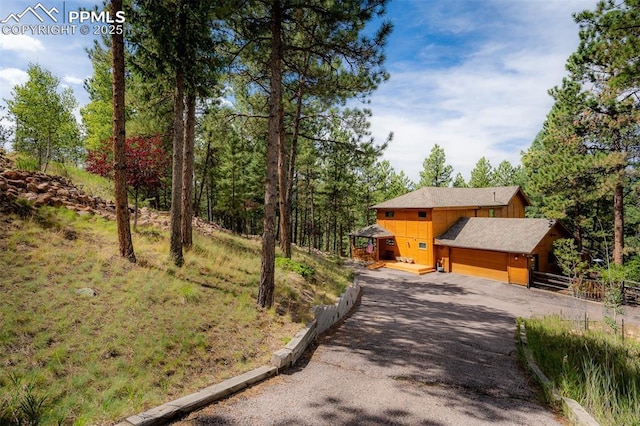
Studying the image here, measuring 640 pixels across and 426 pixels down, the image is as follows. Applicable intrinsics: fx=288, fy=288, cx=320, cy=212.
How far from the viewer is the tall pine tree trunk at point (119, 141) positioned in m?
7.27

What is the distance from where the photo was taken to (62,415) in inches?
129

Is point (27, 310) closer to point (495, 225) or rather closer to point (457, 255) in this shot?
point (457, 255)

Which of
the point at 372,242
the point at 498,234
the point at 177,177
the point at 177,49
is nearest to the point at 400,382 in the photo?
the point at 177,177

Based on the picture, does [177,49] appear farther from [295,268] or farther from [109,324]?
[295,268]

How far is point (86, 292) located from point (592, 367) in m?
9.48

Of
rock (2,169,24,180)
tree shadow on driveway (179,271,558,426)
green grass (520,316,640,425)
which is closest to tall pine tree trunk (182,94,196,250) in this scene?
rock (2,169,24,180)

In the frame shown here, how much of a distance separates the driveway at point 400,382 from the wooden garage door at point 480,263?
10336mm

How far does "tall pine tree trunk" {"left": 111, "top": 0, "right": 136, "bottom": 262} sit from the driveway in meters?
5.54

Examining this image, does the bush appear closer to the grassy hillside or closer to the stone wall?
the stone wall

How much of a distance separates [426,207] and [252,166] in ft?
57.5

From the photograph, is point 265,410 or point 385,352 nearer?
point 265,410

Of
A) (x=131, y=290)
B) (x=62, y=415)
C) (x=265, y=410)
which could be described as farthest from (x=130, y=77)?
(x=265, y=410)

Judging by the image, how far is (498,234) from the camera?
21062mm

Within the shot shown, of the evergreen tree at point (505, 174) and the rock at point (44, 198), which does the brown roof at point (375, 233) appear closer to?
the rock at point (44, 198)
